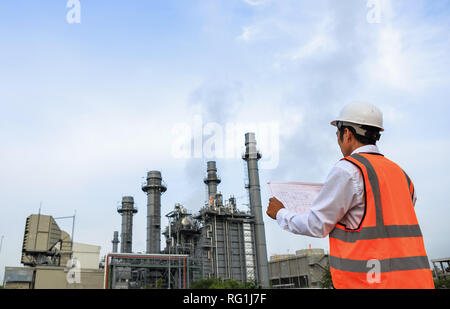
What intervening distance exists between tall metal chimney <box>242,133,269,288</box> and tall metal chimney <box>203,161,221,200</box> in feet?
22.7

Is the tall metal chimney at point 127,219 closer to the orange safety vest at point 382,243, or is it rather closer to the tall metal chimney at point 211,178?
the tall metal chimney at point 211,178

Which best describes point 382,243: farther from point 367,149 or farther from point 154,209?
point 154,209

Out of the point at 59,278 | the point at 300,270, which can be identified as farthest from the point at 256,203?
the point at 59,278

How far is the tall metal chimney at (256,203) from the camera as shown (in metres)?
45.1

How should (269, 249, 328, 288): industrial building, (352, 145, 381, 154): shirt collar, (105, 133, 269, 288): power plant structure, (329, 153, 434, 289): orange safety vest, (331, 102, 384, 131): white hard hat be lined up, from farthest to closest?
(269, 249, 328, 288): industrial building < (105, 133, 269, 288): power plant structure < (331, 102, 384, 131): white hard hat < (352, 145, 381, 154): shirt collar < (329, 153, 434, 289): orange safety vest

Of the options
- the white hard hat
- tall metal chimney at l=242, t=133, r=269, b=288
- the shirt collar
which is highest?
tall metal chimney at l=242, t=133, r=269, b=288

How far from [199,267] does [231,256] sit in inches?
168

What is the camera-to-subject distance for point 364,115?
244cm

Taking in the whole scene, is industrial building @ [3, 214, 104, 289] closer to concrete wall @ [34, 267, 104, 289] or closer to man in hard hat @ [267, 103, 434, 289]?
concrete wall @ [34, 267, 104, 289]

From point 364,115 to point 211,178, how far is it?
1953 inches

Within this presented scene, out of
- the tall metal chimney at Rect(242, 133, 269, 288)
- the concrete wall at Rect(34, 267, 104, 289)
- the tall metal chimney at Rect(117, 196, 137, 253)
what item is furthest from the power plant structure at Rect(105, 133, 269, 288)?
the tall metal chimney at Rect(117, 196, 137, 253)

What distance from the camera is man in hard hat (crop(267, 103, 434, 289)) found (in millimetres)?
1923

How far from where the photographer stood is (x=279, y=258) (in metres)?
63.8
